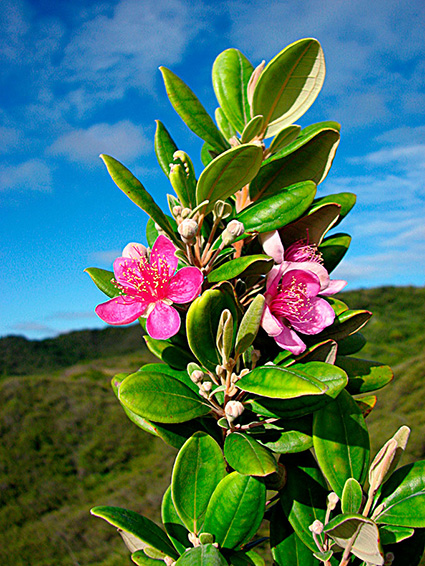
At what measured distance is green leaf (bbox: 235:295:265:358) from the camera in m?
0.96

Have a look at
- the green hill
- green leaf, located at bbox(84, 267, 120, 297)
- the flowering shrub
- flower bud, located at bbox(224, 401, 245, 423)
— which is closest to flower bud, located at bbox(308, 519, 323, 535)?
the flowering shrub

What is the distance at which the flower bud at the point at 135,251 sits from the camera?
49.1 inches

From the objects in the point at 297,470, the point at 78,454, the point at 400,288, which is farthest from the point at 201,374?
the point at 400,288

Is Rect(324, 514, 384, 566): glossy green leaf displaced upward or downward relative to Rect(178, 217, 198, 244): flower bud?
downward

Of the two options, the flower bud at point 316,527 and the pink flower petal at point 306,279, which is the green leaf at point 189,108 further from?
the flower bud at point 316,527

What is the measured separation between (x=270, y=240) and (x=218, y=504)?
70 cm

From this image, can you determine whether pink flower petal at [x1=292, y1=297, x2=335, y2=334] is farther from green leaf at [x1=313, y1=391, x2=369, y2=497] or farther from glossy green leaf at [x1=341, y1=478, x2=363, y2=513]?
glossy green leaf at [x1=341, y1=478, x2=363, y2=513]

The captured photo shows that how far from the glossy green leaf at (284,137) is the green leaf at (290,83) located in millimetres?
124

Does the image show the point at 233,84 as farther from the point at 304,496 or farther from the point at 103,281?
the point at 304,496

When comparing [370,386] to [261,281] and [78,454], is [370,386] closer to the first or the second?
[261,281]

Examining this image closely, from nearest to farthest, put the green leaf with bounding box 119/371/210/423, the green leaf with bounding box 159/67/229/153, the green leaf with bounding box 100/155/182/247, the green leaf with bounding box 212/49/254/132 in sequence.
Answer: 1. the green leaf with bounding box 119/371/210/423
2. the green leaf with bounding box 100/155/182/247
3. the green leaf with bounding box 159/67/229/153
4. the green leaf with bounding box 212/49/254/132

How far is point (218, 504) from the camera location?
1.02 m

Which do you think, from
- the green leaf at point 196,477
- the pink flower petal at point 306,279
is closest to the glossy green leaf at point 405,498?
the green leaf at point 196,477

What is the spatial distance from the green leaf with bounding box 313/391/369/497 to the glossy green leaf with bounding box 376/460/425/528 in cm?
8
